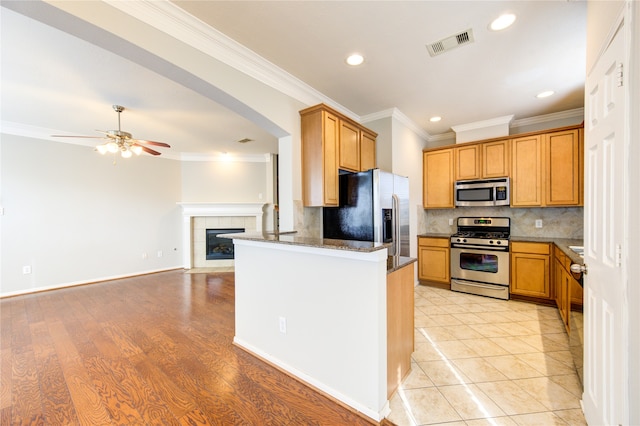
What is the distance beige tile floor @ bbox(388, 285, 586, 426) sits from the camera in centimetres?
159

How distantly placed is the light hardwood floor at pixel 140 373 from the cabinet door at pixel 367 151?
2.61 meters

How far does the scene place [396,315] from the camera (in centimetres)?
182

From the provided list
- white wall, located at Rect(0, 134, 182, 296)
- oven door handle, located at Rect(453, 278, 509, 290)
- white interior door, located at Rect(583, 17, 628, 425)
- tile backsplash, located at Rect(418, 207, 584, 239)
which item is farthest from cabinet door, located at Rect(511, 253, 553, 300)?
white wall, located at Rect(0, 134, 182, 296)

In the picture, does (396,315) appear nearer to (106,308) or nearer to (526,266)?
(526,266)

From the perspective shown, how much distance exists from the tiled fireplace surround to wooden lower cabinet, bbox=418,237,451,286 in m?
3.80

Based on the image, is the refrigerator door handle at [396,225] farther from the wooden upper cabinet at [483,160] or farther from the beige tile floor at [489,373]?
the wooden upper cabinet at [483,160]

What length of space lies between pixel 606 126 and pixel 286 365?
7.87 feet

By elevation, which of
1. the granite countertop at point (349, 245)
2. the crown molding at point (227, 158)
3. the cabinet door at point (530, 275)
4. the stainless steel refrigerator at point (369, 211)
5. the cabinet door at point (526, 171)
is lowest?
the cabinet door at point (530, 275)

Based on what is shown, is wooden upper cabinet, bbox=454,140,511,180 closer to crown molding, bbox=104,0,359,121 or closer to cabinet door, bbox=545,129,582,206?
cabinet door, bbox=545,129,582,206

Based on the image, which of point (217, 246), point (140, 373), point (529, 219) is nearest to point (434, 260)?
point (529, 219)

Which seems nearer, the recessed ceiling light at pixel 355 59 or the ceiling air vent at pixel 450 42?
the ceiling air vent at pixel 450 42

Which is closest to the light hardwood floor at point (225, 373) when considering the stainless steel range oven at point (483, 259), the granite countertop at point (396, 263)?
the stainless steel range oven at point (483, 259)

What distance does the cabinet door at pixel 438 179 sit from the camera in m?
4.36

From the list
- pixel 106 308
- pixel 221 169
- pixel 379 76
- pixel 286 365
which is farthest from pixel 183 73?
pixel 221 169
